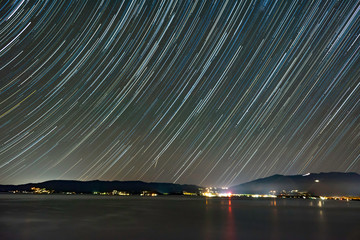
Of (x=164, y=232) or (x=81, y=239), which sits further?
(x=164, y=232)

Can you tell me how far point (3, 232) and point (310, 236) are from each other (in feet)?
58.8

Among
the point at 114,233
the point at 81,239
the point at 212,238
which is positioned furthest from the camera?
the point at 114,233

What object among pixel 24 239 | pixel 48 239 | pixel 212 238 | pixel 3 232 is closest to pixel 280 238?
pixel 212 238

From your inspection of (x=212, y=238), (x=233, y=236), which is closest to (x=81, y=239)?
(x=212, y=238)

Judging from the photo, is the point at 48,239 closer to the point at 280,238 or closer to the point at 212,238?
the point at 212,238

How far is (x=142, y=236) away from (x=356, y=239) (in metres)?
11.7

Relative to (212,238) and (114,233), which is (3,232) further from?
(212,238)

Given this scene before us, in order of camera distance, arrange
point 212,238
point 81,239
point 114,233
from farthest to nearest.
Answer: point 114,233
point 212,238
point 81,239

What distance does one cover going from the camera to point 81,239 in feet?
57.4

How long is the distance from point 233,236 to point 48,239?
33.2 feet

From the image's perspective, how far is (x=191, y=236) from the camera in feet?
64.0

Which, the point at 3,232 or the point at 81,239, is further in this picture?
the point at 3,232

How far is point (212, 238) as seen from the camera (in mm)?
18734

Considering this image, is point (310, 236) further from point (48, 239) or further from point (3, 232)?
point (3, 232)
